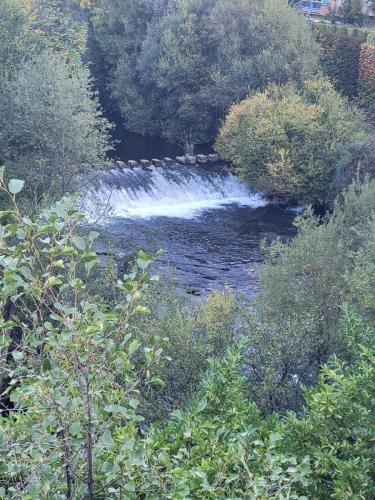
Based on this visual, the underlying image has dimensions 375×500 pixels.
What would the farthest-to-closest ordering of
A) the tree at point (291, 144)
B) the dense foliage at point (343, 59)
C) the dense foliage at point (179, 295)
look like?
the dense foliage at point (343, 59) < the tree at point (291, 144) < the dense foliage at point (179, 295)

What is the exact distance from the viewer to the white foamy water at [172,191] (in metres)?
34.7

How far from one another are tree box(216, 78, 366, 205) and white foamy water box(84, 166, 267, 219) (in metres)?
1.29

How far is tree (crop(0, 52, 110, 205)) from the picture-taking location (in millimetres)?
25375

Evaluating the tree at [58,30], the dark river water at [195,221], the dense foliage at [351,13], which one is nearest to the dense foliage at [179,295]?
the tree at [58,30]

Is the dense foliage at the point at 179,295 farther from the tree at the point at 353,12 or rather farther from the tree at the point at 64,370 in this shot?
the tree at the point at 353,12

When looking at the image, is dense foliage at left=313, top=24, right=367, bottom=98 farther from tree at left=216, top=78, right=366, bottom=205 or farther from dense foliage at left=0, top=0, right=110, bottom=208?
dense foliage at left=0, top=0, right=110, bottom=208

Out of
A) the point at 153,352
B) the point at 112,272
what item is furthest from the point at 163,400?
the point at 153,352

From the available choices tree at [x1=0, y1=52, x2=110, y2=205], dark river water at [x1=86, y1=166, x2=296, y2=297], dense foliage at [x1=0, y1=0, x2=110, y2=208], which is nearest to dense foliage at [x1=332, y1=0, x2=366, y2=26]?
dark river water at [x1=86, y1=166, x2=296, y2=297]

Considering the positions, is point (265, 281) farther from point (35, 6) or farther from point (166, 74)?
point (166, 74)

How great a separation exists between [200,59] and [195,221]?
44.0ft

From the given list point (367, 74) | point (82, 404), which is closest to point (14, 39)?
point (367, 74)

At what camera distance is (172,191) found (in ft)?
122

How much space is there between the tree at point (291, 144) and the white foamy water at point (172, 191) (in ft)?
4.24

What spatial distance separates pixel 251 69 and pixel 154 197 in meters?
9.69
